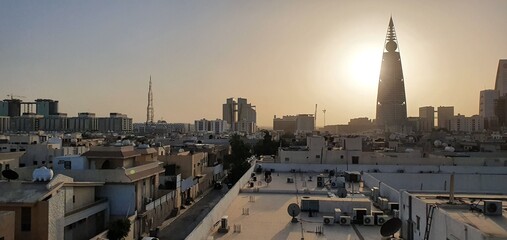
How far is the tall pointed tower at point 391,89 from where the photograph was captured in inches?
3745

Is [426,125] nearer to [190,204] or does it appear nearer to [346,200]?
[190,204]

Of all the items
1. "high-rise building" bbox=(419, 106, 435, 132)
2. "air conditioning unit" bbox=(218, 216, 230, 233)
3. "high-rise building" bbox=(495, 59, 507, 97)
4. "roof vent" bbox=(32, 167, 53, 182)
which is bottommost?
"air conditioning unit" bbox=(218, 216, 230, 233)

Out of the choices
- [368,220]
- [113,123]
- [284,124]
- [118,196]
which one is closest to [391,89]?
[284,124]

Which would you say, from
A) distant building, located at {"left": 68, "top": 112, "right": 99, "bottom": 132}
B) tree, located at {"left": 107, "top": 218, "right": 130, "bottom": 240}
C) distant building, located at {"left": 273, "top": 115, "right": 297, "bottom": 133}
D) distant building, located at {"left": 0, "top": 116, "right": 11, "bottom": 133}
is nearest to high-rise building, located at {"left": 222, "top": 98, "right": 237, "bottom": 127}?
distant building, located at {"left": 273, "top": 115, "right": 297, "bottom": 133}

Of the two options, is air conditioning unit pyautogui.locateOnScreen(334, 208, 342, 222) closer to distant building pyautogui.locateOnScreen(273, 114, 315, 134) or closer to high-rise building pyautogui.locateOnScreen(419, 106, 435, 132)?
distant building pyautogui.locateOnScreen(273, 114, 315, 134)

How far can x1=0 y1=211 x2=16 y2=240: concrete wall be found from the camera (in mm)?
9922

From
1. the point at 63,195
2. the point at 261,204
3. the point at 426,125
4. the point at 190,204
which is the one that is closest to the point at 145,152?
the point at 190,204

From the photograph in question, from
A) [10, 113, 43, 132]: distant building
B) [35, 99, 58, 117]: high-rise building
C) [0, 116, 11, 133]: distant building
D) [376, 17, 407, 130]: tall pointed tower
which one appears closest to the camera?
[0, 116, 11, 133]: distant building

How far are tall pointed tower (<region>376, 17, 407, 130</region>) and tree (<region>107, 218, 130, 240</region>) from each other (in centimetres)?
8713

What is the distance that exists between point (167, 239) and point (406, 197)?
412 inches

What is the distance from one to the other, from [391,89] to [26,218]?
305 ft

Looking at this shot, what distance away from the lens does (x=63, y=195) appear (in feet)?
41.9

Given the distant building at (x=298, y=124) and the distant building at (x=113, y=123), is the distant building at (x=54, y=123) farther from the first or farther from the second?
the distant building at (x=298, y=124)

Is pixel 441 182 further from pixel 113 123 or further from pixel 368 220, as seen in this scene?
pixel 113 123
